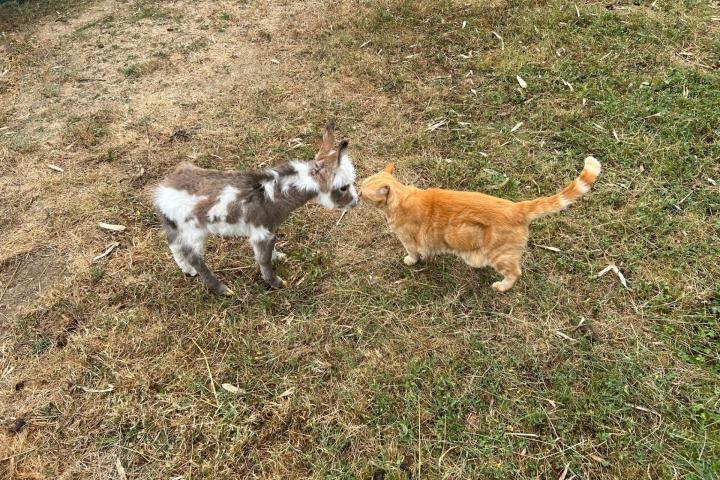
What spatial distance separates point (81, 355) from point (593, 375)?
440 centimetres

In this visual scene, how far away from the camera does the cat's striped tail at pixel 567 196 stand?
3352 millimetres

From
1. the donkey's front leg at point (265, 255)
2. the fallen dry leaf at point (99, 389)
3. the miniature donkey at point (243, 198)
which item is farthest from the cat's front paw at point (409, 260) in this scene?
the fallen dry leaf at point (99, 389)

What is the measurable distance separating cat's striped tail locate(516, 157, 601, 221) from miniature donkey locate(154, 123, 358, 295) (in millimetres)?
1622

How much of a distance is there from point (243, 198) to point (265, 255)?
0.58 meters

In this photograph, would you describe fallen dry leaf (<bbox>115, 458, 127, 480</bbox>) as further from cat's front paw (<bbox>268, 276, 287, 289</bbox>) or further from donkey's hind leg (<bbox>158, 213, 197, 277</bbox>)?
cat's front paw (<bbox>268, 276, 287, 289</bbox>)

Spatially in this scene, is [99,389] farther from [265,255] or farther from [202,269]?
[265,255]

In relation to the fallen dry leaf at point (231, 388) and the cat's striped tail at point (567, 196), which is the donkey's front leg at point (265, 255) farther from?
the cat's striped tail at point (567, 196)

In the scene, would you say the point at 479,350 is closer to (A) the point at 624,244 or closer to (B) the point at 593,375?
(B) the point at 593,375

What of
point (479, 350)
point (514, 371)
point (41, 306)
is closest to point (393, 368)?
point (479, 350)

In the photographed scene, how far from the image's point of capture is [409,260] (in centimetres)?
438

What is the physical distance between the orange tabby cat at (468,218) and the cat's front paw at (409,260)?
5 centimetres

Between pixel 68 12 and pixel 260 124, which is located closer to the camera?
pixel 260 124

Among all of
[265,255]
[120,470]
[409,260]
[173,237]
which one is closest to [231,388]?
[120,470]

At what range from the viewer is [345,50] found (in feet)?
23.1
